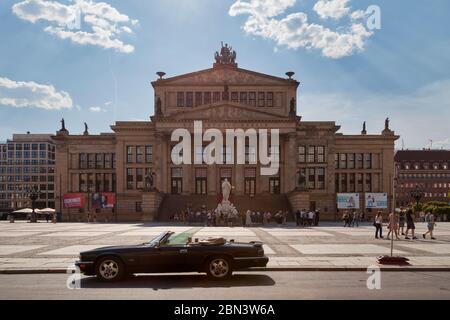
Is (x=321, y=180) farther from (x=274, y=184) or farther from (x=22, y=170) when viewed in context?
(x=22, y=170)

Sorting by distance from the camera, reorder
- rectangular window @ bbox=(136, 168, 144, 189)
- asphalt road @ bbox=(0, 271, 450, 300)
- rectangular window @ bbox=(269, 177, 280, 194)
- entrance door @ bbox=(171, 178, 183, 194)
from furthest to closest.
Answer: rectangular window @ bbox=(136, 168, 144, 189) → rectangular window @ bbox=(269, 177, 280, 194) → entrance door @ bbox=(171, 178, 183, 194) → asphalt road @ bbox=(0, 271, 450, 300)

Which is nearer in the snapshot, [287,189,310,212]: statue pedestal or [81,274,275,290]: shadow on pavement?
[81,274,275,290]: shadow on pavement

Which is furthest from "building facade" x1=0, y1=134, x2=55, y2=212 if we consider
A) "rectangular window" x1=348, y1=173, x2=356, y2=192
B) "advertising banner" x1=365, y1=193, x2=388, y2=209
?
"advertising banner" x1=365, y1=193, x2=388, y2=209

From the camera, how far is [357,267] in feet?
49.0

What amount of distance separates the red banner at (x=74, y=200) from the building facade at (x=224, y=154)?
967 millimetres

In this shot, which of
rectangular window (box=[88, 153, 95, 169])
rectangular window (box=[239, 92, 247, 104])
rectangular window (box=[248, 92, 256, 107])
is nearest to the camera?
rectangular window (box=[239, 92, 247, 104])

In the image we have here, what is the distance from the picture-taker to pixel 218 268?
12.8 meters

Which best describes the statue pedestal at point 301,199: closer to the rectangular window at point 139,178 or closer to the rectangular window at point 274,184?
the rectangular window at point 274,184

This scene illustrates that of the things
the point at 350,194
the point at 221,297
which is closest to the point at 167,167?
the point at 350,194

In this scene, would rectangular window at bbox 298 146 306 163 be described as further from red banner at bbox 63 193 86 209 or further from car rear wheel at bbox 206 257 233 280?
car rear wheel at bbox 206 257 233 280

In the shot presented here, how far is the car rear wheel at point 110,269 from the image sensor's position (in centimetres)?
1266

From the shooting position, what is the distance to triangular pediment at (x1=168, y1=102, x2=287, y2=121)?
61.2m

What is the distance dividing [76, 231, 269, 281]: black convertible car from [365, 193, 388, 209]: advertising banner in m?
56.1
